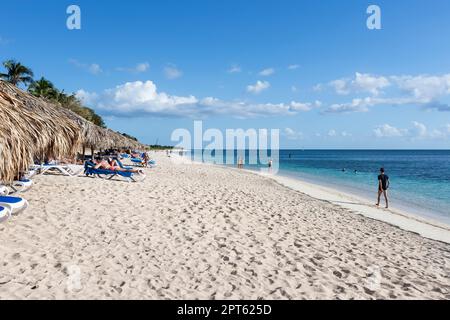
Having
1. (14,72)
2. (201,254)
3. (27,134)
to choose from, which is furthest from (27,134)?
(14,72)

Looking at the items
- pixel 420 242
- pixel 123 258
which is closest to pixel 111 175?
pixel 123 258

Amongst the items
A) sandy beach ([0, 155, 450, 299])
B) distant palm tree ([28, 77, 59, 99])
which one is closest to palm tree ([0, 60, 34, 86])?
distant palm tree ([28, 77, 59, 99])

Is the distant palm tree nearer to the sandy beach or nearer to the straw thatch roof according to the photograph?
the sandy beach

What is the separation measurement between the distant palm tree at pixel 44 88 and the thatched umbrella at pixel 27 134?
90.2 feet

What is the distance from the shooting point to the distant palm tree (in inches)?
1171

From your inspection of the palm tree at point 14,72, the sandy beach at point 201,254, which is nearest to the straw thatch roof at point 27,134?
the sandy beach at point 201,254

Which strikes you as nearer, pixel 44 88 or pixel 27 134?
pixel 27 134

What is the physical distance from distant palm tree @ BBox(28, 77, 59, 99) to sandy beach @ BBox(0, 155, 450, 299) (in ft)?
87.2

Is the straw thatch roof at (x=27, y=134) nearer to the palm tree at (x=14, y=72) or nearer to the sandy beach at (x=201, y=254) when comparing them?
the sandy beach at (x=201, y=254)

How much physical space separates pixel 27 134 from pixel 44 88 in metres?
30.7

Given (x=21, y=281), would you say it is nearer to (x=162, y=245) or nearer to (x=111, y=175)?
(x=162, y=245)

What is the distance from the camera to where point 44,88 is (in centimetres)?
3081

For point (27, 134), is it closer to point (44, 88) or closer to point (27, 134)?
point (27, 134)
